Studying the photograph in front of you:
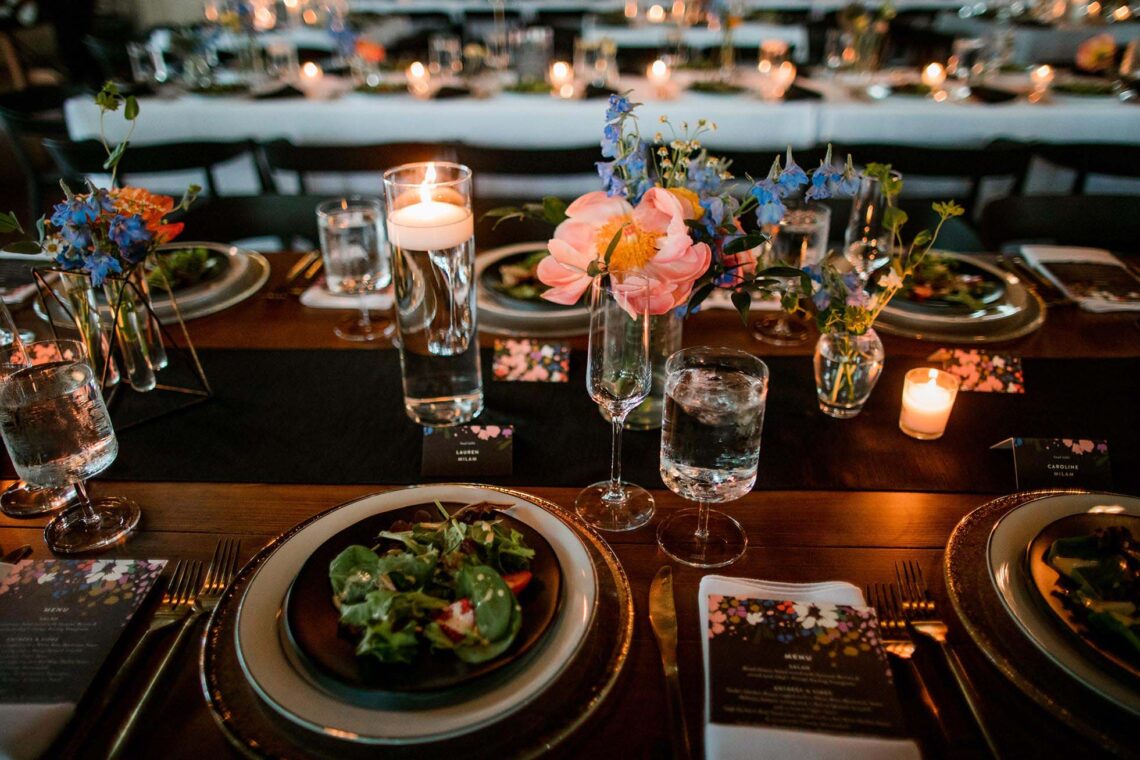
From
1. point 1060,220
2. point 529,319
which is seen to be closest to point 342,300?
point 529,319

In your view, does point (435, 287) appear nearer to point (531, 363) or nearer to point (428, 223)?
point (428, 223)

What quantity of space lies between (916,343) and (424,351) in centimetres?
83

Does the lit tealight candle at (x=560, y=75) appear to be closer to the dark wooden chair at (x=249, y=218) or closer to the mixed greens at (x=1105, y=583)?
the dark wooden chair at (x=249, y=218)

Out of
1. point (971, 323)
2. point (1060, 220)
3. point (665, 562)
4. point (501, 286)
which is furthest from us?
point (1060, 220)

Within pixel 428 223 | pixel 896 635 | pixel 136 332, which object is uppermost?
pixel 428 223

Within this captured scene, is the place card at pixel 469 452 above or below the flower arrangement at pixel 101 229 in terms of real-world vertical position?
below

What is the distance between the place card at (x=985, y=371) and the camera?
46.9 inches

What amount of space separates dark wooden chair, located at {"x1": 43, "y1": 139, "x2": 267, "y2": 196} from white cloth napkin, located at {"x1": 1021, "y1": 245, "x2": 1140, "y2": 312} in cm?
216

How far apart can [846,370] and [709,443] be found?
0.37 meters

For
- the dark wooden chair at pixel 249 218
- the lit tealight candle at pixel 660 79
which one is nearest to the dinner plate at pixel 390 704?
the dark wooden chair at pixel 249 218

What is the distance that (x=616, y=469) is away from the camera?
96cm

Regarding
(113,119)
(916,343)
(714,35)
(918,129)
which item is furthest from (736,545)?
(714,35)

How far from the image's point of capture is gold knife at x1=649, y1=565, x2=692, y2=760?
0.66 metres

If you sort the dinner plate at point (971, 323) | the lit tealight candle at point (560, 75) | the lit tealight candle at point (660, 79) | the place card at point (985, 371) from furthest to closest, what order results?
1. the lit tealight candle at point (560, 75)
2. the lit tealight candle at point (660, 79)
3. the dinner plate at point (971, 323)
4. the place card at point (985, 371)
